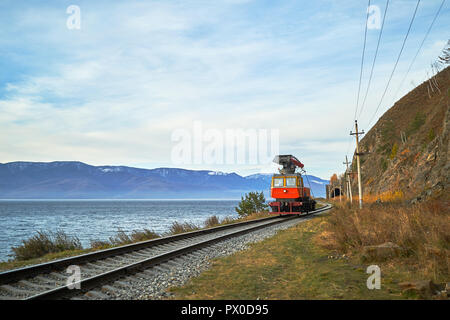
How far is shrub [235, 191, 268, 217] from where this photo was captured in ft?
116

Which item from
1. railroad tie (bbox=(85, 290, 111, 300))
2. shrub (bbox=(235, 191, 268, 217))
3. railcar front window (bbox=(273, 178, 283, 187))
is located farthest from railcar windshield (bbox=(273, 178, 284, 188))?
railroad tie (bbox=(85, 290, 111, 300))

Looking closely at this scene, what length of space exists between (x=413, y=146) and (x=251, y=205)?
22.2 metres

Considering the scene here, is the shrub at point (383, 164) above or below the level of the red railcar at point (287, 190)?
above

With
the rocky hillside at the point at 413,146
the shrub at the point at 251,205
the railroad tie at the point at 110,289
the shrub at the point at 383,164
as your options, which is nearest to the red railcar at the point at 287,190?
the rocky hillside at the point at 413,146

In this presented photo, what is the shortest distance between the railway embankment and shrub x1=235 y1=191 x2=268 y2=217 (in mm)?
24806

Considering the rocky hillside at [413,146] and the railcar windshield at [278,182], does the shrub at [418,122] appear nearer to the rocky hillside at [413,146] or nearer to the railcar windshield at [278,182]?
the rocky hillside at [413,146]

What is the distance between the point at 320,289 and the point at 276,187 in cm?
2058

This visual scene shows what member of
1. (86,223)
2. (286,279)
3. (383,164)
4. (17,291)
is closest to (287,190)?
(286,279)

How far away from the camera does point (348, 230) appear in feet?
31.6

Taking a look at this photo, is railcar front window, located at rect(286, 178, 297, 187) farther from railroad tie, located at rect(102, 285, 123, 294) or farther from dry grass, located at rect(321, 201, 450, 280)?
railroad tie, located at rect(102, 285, 123, 294)

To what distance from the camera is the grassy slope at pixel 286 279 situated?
18.5 ft

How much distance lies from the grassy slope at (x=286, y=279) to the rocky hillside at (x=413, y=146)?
10924mm
